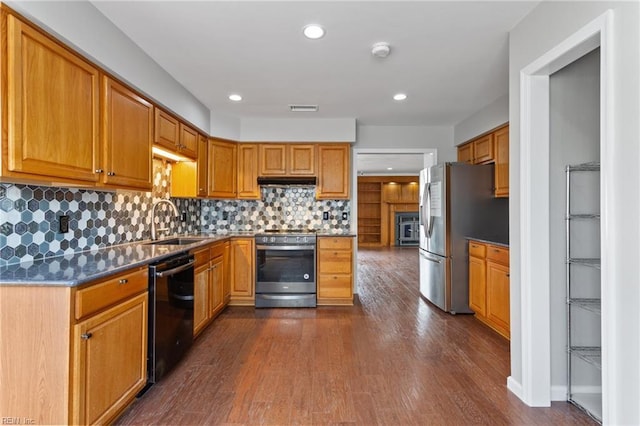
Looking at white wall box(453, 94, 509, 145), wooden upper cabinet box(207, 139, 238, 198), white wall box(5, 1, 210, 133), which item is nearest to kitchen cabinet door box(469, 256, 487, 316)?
white wall box(453, 94, 509, 145)

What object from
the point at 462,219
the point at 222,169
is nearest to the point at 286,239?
the point at 222,169

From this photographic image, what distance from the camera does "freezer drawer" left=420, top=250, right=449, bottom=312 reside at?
3.79 meters

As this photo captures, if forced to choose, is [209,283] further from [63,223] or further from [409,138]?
[409,138]

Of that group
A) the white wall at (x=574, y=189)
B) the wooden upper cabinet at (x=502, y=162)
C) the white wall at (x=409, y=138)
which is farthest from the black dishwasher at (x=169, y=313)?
the wooden upper cabinet at (x=502, y=162)

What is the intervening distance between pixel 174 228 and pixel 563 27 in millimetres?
3790

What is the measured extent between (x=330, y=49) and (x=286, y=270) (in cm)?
256

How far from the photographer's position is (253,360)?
102 inches

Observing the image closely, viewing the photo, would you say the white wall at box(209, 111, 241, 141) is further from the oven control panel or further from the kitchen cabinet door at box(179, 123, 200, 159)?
the oven control panel

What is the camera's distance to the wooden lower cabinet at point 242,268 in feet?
13.1

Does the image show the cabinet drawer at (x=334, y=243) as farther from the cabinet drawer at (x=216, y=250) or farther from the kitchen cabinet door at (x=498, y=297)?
the kitchen cabinet door at (x=498, y=297)

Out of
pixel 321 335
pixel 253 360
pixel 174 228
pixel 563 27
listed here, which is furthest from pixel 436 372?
pixel 174 228

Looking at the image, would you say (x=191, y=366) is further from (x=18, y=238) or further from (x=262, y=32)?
(x=262, y=32)

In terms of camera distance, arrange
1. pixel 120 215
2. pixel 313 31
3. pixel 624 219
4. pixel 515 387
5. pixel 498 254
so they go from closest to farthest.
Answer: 1. pixel 624 219
2. pixel 515 387
3. pixel 313 31
4. pixel 120 215
5. pixel 498 254

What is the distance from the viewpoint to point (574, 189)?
81.0 inches
